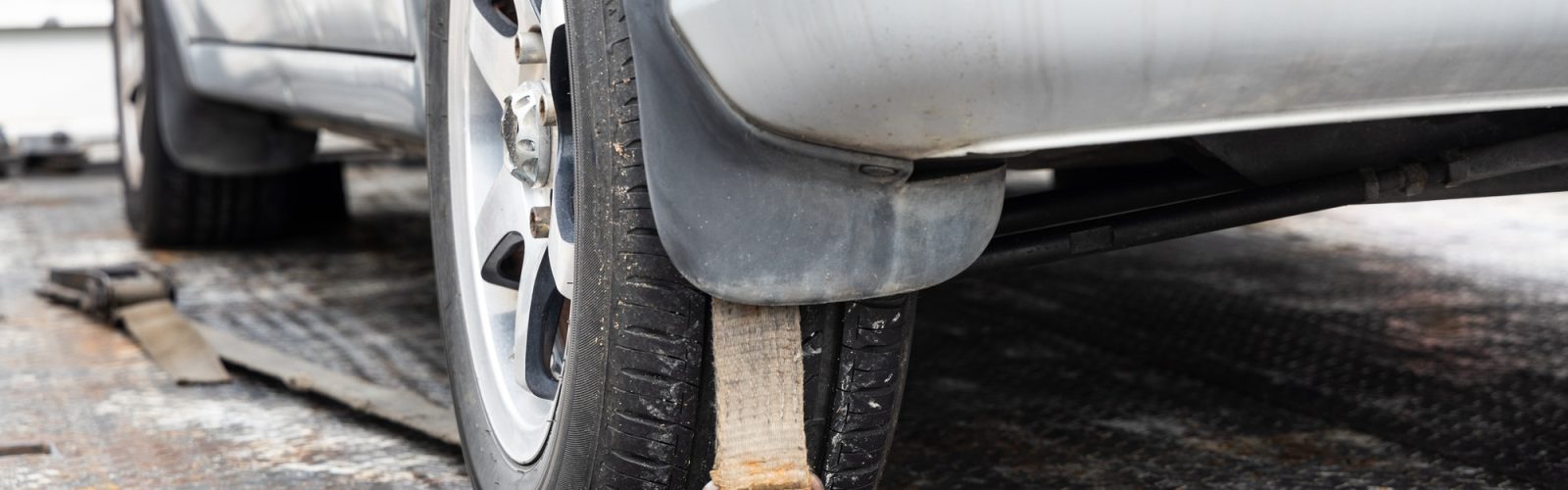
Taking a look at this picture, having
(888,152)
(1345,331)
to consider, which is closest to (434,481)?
(888,152)

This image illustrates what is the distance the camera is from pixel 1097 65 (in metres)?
1.05

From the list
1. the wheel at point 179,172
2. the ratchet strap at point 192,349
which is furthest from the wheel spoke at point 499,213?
the wheel at point 179,172

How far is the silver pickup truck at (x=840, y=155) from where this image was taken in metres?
1.05

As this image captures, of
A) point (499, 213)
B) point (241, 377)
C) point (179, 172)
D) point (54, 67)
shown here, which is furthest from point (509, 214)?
point (54, 67)

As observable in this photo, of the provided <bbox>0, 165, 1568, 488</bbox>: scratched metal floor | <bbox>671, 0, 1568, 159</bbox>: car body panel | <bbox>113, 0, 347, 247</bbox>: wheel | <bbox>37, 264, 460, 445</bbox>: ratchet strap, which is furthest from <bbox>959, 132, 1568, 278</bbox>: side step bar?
<bbox>113, 0, 347, 247</bbox>: wheel

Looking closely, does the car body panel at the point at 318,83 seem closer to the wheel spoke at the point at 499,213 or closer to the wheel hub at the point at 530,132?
the wheel spoke at the point at 499,213

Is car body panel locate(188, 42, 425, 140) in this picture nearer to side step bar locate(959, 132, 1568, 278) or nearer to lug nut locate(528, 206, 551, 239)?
lug nut locate(528, 206, 551, 239)

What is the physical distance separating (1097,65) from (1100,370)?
1.54 meters

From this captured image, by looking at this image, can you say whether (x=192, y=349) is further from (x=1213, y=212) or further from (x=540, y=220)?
(x=1213, y=212)

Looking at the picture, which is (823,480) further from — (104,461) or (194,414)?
(194,414)

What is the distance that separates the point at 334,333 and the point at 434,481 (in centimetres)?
114

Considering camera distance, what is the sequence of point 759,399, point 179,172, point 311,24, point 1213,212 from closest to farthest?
point 759,399, point 1213,212, point 311,24, point 179,172

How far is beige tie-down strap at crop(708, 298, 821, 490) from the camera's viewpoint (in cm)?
132

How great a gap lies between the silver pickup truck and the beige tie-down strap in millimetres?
20
